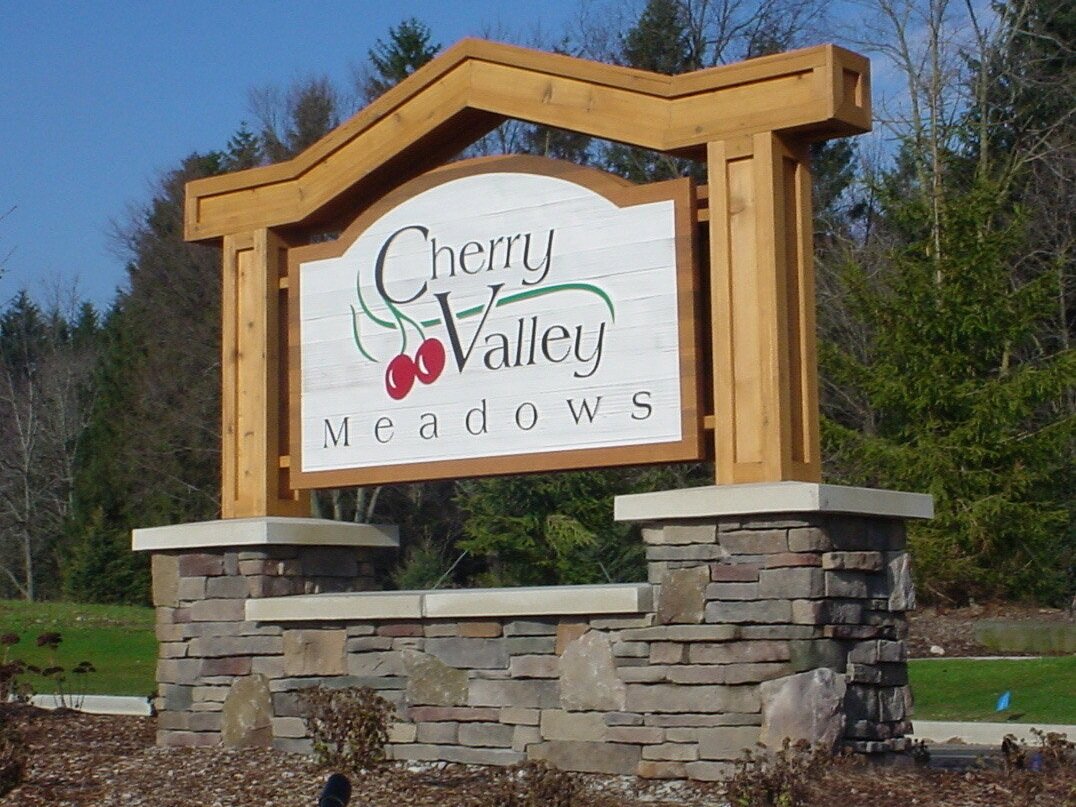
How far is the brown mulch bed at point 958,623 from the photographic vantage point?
14.4 metres

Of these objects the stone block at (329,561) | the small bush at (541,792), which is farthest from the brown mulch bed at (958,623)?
the small bush at (541,792)

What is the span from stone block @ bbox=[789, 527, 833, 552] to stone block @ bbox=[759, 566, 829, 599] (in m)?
0.09

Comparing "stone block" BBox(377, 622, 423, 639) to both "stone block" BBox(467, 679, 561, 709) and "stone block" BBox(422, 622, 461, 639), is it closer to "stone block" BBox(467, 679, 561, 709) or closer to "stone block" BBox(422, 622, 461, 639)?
"stone block" BBox(422, 622, 461, 639)

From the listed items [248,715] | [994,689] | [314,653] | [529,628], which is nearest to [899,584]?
[529,628]

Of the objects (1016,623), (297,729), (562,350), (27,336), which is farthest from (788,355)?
(27,336)

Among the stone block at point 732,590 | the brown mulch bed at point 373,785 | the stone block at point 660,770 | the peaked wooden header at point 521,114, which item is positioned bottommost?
the brown mulch bed at point 373,785

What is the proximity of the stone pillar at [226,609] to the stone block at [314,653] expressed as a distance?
2.5 inches

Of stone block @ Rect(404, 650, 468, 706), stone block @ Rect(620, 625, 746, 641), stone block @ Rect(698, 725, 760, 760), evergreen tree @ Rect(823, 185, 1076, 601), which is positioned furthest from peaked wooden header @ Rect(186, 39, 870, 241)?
evergreen tree @ Rect(823, 185, 1076, 601)

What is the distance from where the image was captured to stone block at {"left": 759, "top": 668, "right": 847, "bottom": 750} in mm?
6305

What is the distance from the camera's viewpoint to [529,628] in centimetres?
704

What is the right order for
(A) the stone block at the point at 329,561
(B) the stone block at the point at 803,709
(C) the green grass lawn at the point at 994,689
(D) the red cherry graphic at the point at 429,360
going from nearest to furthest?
(B) the stone block at the point at 803,709 → (D) the red cherry graphic at the point at 429,360 → (A) the stone block at the point at 329,561 → (C) the green grass lawn at the point at 994,689

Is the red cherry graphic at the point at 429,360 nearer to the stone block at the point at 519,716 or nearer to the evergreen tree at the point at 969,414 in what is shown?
the stone block at the point at 519,716

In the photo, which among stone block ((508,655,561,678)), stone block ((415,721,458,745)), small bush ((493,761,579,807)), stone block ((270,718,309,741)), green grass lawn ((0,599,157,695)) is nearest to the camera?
small bush ((493,761,579,807))

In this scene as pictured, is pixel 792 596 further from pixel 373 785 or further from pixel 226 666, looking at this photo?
pixel 226 666
